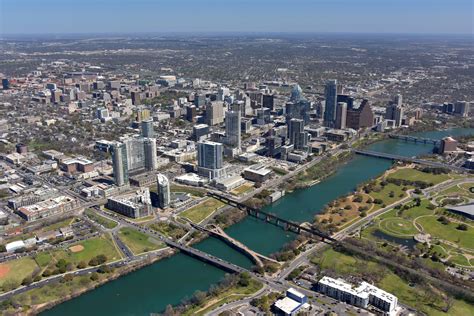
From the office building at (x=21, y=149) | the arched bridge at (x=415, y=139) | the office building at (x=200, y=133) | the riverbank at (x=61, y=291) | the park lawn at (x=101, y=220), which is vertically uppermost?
the office building at (x=200, y=133)

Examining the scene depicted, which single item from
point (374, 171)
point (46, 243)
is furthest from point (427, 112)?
point (46, 243)

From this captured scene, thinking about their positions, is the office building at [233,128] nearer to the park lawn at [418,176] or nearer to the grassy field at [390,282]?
the park lawn at [418,176]

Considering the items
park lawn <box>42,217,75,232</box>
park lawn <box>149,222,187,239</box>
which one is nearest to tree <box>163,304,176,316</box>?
park lawn <box>149,222,187,239</box>

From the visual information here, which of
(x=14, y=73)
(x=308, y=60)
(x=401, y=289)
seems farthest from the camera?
(x=308, y=60)

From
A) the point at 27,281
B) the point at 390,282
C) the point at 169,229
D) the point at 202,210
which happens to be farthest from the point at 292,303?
the point at 27,281

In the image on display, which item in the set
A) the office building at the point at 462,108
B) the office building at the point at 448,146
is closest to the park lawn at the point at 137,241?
the office building at the point at 448,146

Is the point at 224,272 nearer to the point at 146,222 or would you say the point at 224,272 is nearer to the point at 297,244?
the point at 297,244
